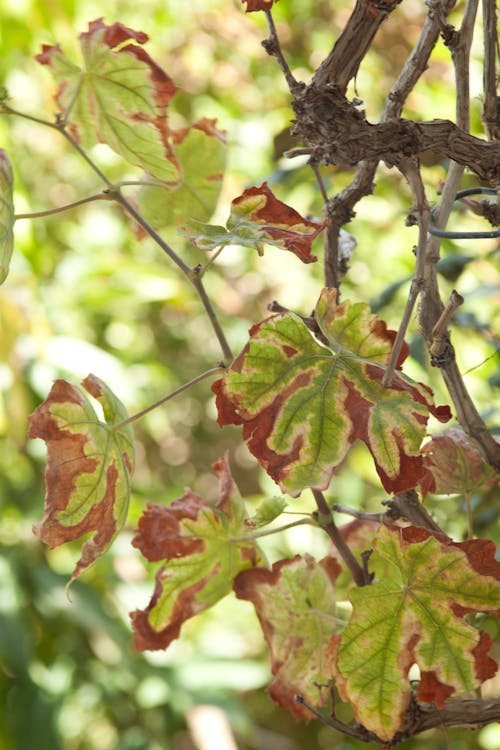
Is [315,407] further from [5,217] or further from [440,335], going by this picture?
[5,217]

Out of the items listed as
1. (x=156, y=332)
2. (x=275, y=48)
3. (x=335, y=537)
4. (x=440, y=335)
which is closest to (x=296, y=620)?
(x=335, y=537)

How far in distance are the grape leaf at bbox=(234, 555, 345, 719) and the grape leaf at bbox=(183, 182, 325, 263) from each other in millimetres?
195

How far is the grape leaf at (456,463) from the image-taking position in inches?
21.4

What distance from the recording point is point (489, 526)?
804mm

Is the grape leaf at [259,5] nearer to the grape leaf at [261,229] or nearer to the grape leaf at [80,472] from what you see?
the grape leaf at [261,229]

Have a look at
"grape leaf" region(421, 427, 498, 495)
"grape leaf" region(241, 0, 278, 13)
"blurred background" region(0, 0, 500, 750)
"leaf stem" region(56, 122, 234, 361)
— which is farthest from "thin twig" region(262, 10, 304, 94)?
"blurred background" region(0, 0, 500, 750)

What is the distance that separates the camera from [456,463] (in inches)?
21.4

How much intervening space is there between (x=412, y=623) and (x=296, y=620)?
0.10m

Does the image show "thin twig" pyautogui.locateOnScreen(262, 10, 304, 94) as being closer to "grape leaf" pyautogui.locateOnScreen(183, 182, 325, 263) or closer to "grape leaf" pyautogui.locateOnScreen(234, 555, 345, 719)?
"grape leaf" pyautogui.locateOnScreen(183, 182, 325, 263)

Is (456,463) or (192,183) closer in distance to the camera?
(456,463)

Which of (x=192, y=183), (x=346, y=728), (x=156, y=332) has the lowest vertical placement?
(x=346, y=728)

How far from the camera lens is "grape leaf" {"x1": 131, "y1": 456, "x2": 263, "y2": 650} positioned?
22.1 inches

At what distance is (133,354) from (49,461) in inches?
74.0

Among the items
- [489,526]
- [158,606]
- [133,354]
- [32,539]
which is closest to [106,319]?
[133,354]
